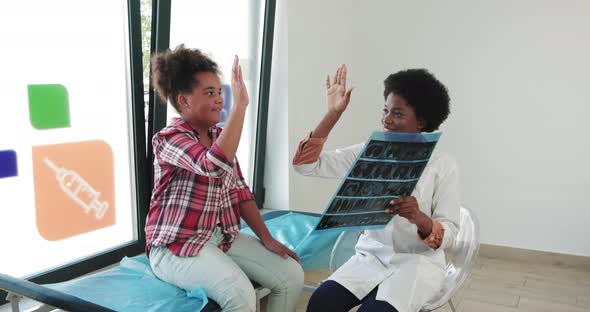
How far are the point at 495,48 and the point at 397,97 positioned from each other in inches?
73.9

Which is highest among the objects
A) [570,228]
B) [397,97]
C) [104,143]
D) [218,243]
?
[397,97]

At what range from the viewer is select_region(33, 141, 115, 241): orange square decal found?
6.43 feet

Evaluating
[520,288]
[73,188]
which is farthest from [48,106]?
[520,288]

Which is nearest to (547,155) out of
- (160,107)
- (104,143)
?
(160,107)

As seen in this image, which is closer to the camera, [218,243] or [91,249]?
[218,243]

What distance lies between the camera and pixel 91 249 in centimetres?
221

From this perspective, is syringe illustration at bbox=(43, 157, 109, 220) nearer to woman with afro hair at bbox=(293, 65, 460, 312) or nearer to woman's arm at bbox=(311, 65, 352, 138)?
woman with afro hair at bbox=(293, 65, 460, 312)

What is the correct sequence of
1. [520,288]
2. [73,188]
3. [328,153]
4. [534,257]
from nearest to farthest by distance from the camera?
[328,153]
[73,188]
[520,288]
[534,257]

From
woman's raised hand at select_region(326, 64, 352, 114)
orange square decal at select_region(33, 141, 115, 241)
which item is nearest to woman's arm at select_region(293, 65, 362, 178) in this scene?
woman's raised hand at select_region(326, 64, 352, 114)

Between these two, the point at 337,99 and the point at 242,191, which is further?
the point at 242,191

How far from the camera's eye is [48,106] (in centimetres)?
194

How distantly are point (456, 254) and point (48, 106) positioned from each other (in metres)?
1.54

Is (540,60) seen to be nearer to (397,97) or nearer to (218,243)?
(397,97)

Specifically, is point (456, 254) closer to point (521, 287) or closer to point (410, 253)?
point (410, 253)
